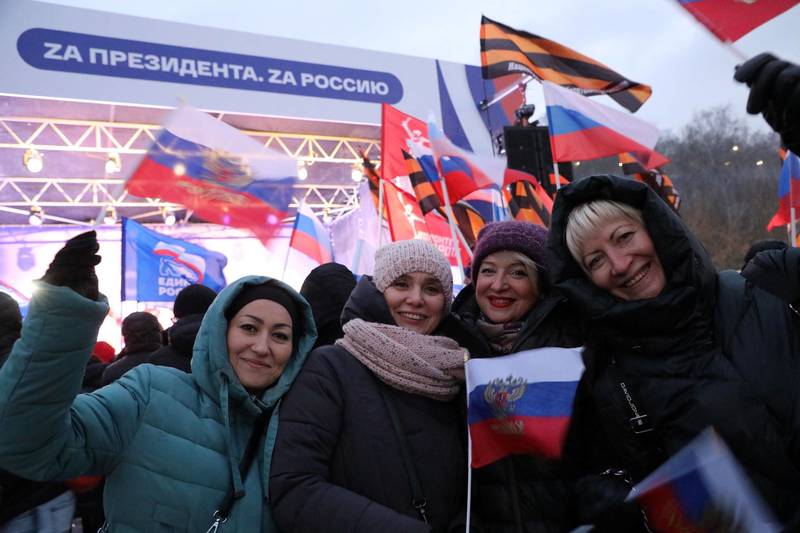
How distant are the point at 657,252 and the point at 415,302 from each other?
31.5 inches

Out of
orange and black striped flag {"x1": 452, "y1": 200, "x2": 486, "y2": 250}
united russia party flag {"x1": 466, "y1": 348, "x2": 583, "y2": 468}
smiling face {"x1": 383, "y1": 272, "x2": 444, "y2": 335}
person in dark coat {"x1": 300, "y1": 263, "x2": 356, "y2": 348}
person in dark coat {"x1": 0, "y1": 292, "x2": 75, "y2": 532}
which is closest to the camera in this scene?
united russia party flag {"x1": 466, "y1": 348, "x2": 583, "y2": 468}

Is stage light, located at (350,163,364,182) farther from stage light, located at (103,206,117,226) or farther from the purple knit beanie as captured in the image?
the purple knit beanie

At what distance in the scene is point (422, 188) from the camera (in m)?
5.86

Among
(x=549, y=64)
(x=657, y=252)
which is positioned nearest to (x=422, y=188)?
(x=549, y=64)

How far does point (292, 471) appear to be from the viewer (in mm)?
1507

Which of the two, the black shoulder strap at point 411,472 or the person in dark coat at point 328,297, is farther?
the person in dark coat at point 328,297

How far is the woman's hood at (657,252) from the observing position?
4.95 ft

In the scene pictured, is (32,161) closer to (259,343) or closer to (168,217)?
(168,217)

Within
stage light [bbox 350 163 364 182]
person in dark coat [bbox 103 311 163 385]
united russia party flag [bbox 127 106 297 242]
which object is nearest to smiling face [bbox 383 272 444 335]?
united russia party flag [bbox 127 106 297 242]

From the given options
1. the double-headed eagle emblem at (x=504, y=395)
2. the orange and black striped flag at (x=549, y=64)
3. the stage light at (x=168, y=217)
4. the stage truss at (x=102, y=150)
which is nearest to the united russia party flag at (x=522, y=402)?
the double-headed eagle emblem at (x=504, y=395)

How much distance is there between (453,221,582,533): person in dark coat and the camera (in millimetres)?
1623

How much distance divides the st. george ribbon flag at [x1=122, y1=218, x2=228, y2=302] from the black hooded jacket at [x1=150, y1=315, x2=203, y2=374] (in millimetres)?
4739

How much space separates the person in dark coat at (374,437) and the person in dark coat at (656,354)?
40cm

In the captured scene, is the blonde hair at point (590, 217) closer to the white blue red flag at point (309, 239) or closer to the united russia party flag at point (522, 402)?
the united russia party flag at point (522, 402)
